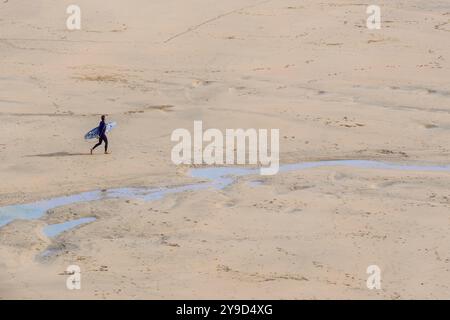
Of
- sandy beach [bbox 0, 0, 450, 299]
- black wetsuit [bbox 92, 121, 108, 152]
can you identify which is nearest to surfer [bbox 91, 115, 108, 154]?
black wetsuit [bbox 92, 121, 108, 152]

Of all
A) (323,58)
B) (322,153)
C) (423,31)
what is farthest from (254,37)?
(322,153)

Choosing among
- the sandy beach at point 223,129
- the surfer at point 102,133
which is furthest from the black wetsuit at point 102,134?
the sandy beach at point 223,129

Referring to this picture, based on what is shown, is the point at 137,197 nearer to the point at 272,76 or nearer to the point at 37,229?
the point at 37,229

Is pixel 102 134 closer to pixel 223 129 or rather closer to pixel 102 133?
pixel 102 133

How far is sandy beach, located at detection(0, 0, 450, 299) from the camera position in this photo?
2008 cm

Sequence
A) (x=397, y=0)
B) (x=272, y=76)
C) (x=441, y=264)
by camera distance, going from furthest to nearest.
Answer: (x=397, y=0) < (x=272, y=76) < (x=441, y=264)

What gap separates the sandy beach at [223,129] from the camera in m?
20.1

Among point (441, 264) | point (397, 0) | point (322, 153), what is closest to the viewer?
point (441, 264)

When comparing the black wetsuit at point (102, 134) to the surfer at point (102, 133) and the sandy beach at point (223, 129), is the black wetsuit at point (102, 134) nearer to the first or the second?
the surfer at point (102, 133)

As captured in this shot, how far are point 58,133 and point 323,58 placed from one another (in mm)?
8673

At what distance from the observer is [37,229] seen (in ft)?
71.4

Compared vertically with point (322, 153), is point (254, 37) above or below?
above

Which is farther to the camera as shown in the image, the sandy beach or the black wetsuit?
the black wetsuit

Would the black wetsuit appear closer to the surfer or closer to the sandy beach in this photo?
the surfer
